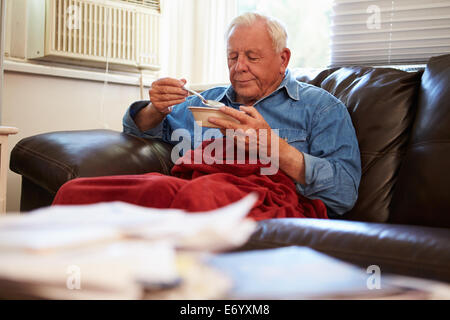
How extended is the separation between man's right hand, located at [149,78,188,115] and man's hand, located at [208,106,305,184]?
1.04ft

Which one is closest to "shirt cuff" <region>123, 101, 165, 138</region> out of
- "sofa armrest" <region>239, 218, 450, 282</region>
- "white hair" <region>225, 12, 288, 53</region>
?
"white hair" <region>225, 12, 288, 53</region>

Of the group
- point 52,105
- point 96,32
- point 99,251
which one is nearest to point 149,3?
point 96,32

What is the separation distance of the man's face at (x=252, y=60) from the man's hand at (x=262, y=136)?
0.26 m

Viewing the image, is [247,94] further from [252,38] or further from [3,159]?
[3,159]

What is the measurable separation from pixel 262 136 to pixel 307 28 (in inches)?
60.5

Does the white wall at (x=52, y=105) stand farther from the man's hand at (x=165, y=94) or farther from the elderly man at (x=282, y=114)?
the man's hand at (x=165, y=94)

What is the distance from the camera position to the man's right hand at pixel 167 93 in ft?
5.15

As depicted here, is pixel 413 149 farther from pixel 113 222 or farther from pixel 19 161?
pixel 19 161

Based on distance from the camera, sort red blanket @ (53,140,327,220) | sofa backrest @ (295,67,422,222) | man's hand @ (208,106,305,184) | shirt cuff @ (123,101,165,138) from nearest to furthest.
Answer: red blanket @ (53,140,327,220)
man's hand @ (208,106,305,184)
sofa backrest @ (295,67,422,222)
shirt cuff @ (123,101,165,138)

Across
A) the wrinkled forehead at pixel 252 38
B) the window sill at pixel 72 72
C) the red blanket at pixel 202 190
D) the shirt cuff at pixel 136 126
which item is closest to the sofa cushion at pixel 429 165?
the red blanket at pixel 202 190

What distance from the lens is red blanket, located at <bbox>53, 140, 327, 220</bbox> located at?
40.8 inches

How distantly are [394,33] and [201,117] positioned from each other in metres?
1.25

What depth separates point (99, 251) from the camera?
49cm

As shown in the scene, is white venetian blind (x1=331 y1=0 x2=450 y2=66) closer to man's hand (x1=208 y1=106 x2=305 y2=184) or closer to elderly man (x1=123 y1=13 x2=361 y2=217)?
elderly man (x1=123 y1=13 x2=361 y2=217)
